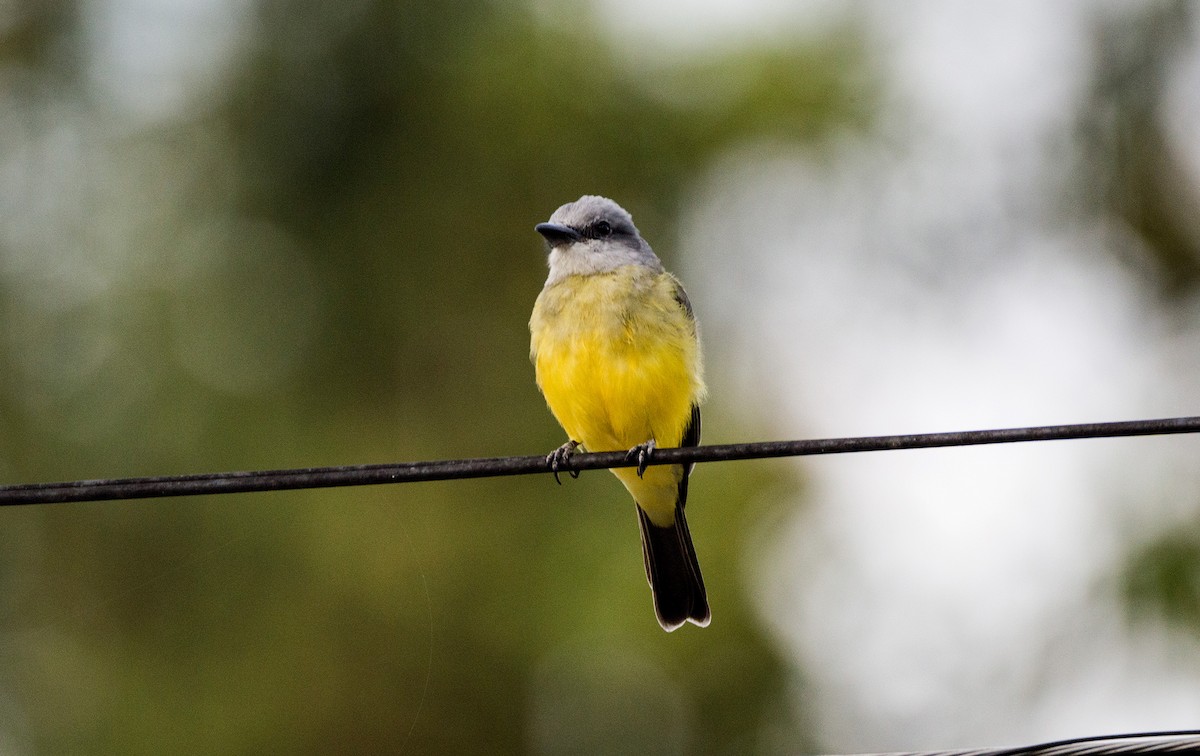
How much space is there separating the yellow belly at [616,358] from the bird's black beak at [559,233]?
0.30m

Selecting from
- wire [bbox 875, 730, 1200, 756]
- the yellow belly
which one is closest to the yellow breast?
the yellow belly

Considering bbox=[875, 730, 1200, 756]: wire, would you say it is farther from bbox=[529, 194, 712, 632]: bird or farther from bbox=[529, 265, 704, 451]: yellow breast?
bbox=[529, 265, 704, 451]: yellow breast

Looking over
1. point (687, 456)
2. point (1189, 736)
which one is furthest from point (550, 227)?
point (1189, 736)

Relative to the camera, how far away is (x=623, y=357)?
5.36 m

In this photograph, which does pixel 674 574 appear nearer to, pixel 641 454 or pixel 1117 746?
pixel 641 454

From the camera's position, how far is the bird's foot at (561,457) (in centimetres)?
418

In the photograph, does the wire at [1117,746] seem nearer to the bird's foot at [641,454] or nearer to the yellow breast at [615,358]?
the bird's foot at [641,454]

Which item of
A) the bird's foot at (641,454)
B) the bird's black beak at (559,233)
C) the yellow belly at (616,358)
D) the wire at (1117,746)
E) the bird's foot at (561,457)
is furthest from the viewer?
the bird's black beak at (559,233)

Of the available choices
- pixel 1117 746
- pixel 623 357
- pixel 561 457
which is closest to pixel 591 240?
pixel 623 357

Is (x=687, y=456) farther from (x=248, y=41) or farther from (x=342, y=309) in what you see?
(x=248, y=41)

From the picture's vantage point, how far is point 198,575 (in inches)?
396

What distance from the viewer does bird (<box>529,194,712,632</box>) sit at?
5.37 meters

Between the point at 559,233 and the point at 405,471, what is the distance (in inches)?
110

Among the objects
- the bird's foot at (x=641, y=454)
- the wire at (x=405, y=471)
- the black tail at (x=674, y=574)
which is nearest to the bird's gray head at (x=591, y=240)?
the bird's foot at (x=641, y=454)
